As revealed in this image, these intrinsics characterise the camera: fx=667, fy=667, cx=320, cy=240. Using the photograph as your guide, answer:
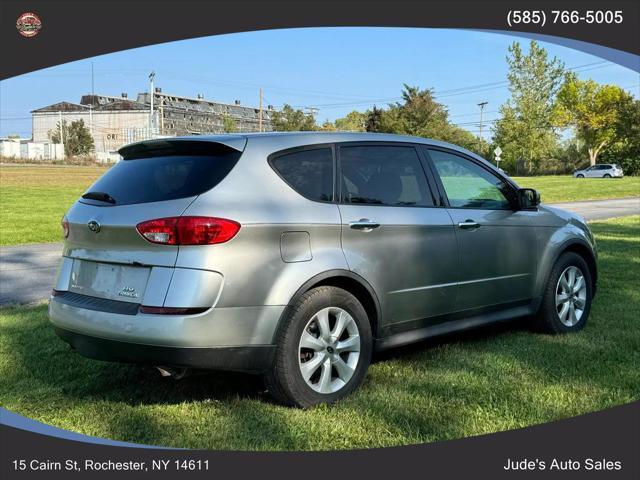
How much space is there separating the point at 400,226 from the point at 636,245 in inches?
347

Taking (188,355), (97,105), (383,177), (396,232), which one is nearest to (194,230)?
(188,355)

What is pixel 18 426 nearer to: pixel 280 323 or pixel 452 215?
pixel 280 323

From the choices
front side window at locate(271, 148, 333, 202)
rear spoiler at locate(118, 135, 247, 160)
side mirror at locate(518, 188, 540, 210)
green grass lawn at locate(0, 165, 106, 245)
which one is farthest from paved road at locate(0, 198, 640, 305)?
side mirror at locate(518, 188, 540, 210)

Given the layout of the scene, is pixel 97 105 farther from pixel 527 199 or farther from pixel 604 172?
pixel 527 199

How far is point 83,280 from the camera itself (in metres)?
4.16

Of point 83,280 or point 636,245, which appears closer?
point 83,280

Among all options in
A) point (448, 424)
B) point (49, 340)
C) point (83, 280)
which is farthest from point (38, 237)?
point (448, 424)

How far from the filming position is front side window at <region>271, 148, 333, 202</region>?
13.5 feet

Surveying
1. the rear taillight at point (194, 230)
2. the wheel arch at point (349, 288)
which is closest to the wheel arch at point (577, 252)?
the wheel arch at point (349, 288)

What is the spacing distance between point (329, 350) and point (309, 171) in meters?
1.14

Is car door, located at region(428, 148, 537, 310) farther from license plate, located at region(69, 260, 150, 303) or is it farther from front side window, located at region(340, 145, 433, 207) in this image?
license plate, located at region(69, 260, 150, 303)

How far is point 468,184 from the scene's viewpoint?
534cm

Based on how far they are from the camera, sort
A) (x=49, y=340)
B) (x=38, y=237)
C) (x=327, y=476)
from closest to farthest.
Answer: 1. (x=327, y=476)
2. (x=49, y=340)
3. (x=38, y=237)

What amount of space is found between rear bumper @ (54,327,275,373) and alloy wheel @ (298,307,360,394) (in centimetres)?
27
